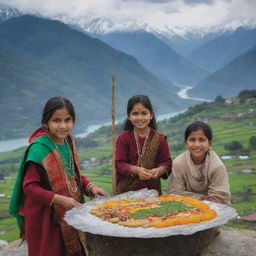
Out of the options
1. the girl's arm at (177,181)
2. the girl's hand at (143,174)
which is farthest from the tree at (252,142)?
the girl's hand at (143,174)

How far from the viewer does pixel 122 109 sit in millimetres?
110438

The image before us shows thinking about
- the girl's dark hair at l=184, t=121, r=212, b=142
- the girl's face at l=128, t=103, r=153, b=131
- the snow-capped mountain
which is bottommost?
the girl's dark hair at l=184, t=121, r=212, b=142

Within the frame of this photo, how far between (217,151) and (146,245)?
3767 cm

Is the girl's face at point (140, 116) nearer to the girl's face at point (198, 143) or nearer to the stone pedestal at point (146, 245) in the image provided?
the girl's face at point (198, 143)

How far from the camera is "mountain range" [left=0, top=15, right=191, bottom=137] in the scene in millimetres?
101688

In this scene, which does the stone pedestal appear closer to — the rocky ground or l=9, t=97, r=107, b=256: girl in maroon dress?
l=9, t=97, r=107, b=256: girl in maroon dress

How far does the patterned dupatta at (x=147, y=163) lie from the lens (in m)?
3.84

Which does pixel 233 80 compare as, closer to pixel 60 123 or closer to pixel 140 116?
pixel 140 116

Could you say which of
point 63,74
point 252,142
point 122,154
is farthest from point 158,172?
point 63,74

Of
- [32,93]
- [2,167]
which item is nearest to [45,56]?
[32,93]

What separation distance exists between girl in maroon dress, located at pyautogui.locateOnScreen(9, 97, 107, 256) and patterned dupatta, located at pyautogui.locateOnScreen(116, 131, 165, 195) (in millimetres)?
827

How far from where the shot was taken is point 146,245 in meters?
2.73

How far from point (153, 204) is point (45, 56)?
167m

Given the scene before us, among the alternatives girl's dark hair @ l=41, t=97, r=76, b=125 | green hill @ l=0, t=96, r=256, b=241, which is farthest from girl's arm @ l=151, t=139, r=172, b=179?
green hill @ l=0, t=96, r=256, b=241
